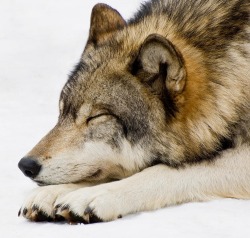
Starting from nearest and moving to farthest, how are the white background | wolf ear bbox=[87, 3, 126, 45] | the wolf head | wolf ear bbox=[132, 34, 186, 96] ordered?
the white background, wolf ear bbox=[132, 34, 186, 96], the wolf head, wolf ear bbox=[87, 3, 126, 45]

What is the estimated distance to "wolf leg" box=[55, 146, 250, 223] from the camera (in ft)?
13.2

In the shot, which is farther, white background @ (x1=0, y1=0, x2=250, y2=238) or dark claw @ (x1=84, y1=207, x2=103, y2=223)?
dark claw @ (x1=84, y1=207, x2=103, y2=223)

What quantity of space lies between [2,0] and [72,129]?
18.2 feet

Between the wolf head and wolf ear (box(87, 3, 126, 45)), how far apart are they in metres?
0.52

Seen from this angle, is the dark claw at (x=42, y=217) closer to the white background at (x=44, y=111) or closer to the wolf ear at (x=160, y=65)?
the white background at (x=44, y=111)

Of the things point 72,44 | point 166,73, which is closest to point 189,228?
point 166,73

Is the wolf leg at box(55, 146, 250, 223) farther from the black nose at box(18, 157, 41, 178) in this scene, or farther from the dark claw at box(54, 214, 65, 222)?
the black nose at box(18, 157, 41, 178)

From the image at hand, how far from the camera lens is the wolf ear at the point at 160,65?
4.16 m

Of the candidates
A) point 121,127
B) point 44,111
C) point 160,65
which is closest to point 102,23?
point 160,65

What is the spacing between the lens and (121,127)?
4.30 metres

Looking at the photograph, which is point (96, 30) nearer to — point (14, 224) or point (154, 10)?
point (154, 10)

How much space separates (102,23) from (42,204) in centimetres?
139

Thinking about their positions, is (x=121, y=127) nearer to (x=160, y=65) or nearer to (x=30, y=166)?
(x=160, y=65)

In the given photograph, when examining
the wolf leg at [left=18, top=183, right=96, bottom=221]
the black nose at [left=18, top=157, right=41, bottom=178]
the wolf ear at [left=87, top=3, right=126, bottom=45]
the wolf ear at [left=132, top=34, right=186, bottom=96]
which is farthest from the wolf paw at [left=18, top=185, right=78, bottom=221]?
the wolf ear at [left=87, top=3, right=126, bottom=45]
